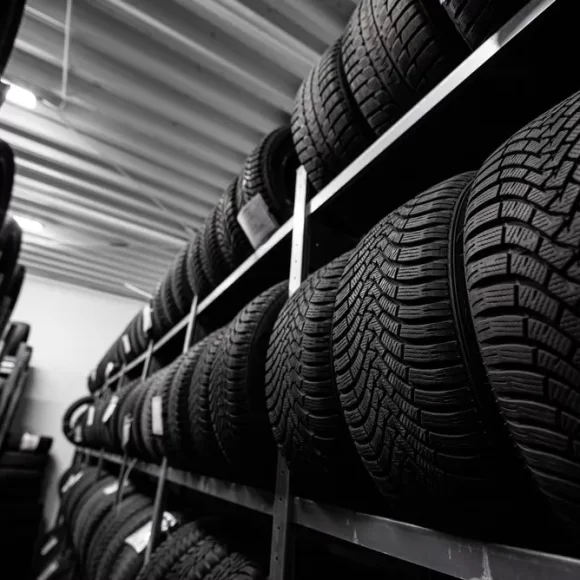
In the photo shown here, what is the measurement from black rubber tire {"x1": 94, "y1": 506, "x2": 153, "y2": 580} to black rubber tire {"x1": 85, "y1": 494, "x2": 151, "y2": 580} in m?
0.02

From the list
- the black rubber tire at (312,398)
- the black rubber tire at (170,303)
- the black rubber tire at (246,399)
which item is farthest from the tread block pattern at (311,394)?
the black rubber tire at (170,303)


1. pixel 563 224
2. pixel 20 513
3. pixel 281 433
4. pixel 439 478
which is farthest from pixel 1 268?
pixel 20 513

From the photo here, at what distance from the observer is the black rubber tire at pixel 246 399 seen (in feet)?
3.23

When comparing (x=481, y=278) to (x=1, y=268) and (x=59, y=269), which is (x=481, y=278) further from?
(x=59, y=269)

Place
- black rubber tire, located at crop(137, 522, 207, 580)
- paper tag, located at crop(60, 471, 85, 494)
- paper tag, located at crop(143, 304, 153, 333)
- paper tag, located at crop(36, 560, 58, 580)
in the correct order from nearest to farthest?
black rubber tire, located at crop(137, 522, 207, 580), paper tag, located at crop(143, 304, 153, 333), paper tag, located at crop(36, 560, 58, 580), paper tag, located at crop(60, 471, 85, 494)

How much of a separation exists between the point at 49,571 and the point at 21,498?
2.30 ft

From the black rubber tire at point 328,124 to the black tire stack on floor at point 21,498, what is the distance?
417cm

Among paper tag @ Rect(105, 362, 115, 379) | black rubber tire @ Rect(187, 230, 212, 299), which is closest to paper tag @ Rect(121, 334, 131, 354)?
paper tag @ Rect(105, 362, 115, 379)

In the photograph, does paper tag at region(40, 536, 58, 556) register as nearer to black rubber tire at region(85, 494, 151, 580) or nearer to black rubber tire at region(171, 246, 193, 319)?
black rubber tire at region(85, 494, 151, 580)

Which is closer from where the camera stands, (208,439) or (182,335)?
(208,439)

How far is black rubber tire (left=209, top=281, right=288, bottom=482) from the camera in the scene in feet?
3.23

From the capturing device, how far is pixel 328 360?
723 millimetres

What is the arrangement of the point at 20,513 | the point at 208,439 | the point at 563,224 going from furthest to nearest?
the point at 20,513 → the point at 208,439 → the point at 563,224

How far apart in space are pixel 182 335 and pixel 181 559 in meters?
1.34
